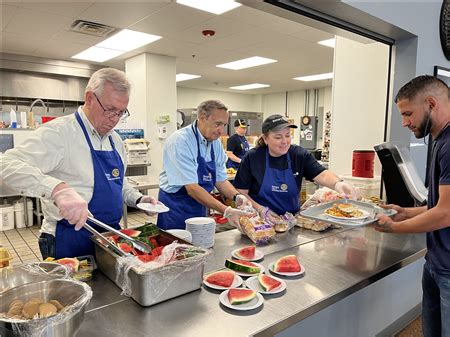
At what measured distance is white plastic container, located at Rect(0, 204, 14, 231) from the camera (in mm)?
5555

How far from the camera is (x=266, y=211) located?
216 centimetres

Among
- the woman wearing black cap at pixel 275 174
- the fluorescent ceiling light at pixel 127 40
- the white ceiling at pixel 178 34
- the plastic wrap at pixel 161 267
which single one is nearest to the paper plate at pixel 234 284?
the plastic wrap at pixel 161 267

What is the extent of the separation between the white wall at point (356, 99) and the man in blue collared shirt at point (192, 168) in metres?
1.39

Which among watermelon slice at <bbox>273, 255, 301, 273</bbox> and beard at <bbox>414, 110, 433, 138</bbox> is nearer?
watermelon slice at <bbox>273, 255, 301, 273</bbox>

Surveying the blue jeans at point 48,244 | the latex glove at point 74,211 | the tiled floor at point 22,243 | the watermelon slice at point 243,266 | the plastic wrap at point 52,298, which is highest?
the latex glove at point 74,211

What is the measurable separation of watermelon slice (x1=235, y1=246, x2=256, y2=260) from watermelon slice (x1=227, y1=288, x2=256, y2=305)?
37 cm

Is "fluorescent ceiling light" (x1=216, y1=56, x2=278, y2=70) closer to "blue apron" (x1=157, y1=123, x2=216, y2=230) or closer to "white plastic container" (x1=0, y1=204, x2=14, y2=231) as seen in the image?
"blue apron" (x1=157, y1=123, x2=216, y2=230)

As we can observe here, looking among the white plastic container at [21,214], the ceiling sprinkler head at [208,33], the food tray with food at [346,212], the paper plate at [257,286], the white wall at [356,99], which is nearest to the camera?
the paper plate at [257,286]

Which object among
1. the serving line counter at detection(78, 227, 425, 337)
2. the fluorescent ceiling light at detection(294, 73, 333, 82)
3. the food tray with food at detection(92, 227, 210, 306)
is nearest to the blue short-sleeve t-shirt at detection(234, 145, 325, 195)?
the serving line counter at detection(78, 227, 425, 337)

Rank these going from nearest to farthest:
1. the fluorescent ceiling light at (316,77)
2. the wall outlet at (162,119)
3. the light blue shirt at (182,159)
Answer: the light blue shirt at (182,159), the wall outlet at (162,119), the fluorescent ceiling light at (316,77)

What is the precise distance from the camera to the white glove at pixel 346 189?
233cm

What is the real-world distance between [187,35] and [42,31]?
2.25 metres

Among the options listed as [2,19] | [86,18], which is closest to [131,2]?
[86,18]

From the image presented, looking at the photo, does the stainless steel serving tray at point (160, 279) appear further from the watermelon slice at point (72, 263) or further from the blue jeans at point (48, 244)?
the blue jeans at point (48, 244)
